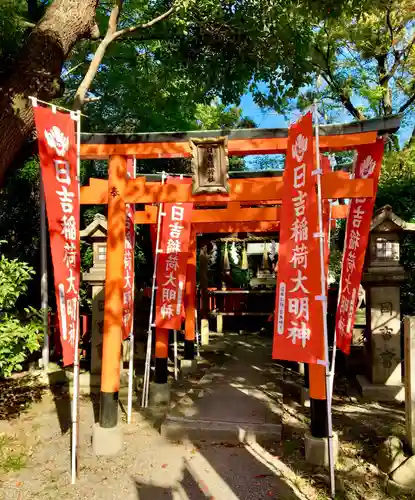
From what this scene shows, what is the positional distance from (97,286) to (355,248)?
5.42 m

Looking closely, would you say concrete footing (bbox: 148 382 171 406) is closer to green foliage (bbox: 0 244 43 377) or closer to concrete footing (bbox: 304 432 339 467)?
green foliage (bbox: 0 244 43 377)

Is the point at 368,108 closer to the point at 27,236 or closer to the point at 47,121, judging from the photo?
the point at 27,236

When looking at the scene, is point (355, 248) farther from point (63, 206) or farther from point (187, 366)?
point (187, 366)

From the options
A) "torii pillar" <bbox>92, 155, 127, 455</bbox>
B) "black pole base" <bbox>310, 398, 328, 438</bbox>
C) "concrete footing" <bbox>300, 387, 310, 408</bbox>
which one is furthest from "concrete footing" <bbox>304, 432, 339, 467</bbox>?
"torii pillar" <bbox>92, 155, 127, 455</bbox>

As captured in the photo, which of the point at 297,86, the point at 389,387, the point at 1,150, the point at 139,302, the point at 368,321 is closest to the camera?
the point at 1,150

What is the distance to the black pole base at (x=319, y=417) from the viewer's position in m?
5.24

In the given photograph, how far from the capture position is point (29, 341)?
5988mm

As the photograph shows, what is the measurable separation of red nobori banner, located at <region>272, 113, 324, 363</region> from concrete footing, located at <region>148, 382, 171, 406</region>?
3553 mm

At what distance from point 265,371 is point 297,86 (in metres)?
7.08

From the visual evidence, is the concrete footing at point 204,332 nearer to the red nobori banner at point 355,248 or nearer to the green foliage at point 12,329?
the red nobori banner at point 355,248

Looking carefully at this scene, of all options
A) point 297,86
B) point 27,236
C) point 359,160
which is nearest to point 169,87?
point 297,86

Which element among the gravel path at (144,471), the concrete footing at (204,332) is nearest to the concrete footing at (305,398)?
the gravel path at (144,471)

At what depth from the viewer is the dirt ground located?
15.5ft

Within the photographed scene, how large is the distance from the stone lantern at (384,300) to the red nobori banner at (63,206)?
5.91 metres
